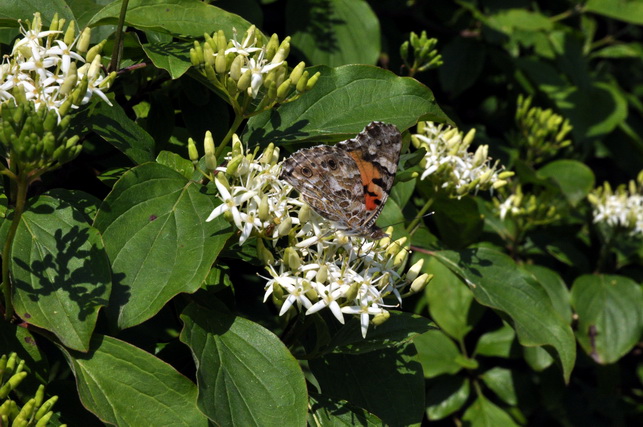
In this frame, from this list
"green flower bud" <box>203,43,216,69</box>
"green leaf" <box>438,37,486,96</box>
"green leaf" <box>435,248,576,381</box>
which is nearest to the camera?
"green flower bud" <box>203,43,216,69</box>

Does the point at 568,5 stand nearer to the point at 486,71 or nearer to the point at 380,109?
the point at 486,71

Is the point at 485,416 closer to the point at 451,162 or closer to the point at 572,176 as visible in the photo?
the point at 572,176

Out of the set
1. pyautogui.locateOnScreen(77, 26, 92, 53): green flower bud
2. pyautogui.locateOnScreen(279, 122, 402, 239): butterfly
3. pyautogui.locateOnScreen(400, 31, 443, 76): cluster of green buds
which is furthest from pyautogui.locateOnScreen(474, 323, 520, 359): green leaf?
pyautogui.locateOnScreen(77, 26, 92, 53): green flower bud

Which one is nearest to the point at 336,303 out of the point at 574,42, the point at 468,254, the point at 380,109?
the point at 380,109

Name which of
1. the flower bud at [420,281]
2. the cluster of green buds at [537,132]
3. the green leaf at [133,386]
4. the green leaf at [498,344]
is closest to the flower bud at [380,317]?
the flower bud at [420,281]

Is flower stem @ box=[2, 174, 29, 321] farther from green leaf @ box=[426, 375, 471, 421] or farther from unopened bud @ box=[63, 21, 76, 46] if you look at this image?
green leaf @ box=[426, 375, 471, 421]

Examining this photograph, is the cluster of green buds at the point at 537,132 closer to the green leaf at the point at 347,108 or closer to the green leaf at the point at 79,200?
the green leaf at the point at 347,108
